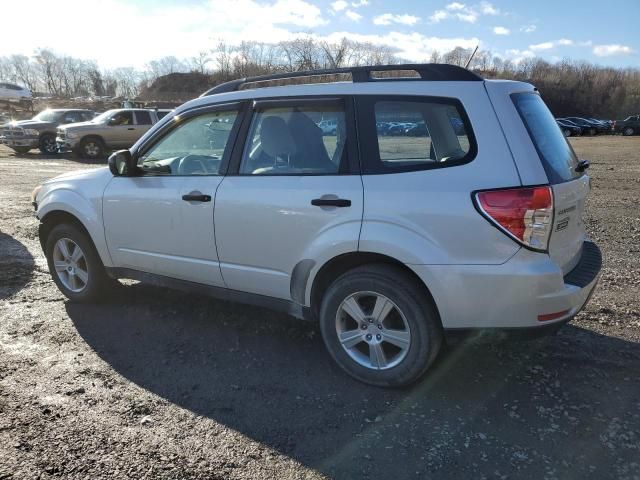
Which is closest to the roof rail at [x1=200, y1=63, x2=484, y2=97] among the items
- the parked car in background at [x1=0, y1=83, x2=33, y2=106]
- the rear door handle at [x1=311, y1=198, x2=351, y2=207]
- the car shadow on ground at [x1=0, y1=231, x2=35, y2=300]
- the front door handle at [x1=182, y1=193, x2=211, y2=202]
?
the rear door handle at [x1=311, y1=198, x2=351, y2=207]

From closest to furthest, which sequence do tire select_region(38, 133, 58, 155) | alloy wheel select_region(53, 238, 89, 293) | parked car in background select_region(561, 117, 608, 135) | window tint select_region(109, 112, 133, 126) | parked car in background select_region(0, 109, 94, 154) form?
alloy wheel select_region(53, 238, 89, 293), window tint select_region(109, 112, 133, 126), parked car in background select_region(0, 109, 94, 154), tire select_region(38, 133, 58, 155), parked car in background select_region(561, 117, 608, 135)

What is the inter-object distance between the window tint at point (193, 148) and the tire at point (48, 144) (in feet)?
64.9

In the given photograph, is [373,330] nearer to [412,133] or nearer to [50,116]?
[412,133]

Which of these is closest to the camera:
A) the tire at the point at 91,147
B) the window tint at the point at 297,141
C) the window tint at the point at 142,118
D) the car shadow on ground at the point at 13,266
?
the window tint at the point at 297,141

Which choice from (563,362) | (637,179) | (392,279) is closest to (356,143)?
(392,279)

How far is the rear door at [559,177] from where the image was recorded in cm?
289

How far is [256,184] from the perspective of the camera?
3564 mm

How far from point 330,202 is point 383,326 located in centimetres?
→ 86

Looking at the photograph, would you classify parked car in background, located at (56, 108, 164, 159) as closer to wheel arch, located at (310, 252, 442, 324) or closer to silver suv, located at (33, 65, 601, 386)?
silver suv, located at (33, 65, 601, 386)

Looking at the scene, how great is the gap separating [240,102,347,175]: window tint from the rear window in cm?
111

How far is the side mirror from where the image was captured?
163 inches

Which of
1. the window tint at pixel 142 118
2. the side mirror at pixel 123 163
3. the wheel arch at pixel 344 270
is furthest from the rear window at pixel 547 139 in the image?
the window tint at pixel 142 118

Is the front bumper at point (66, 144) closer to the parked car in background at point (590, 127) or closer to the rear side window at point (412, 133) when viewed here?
the rear side window at point (412, 133)

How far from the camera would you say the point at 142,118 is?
1984cm
